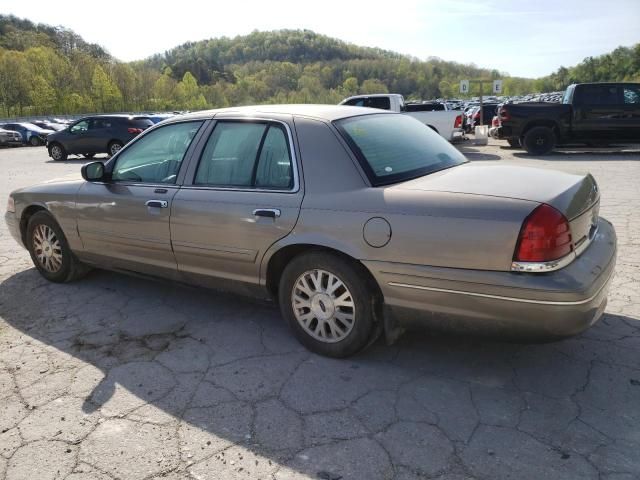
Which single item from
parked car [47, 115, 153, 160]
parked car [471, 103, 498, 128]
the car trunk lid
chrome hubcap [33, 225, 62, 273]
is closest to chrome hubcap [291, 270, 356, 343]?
the car trunk lid

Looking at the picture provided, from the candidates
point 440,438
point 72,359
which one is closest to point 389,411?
point 440,438

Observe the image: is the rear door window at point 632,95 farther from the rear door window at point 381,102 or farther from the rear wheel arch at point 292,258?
the rear wheel arch at point 292,258

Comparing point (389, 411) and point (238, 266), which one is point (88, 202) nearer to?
point (238, 266)

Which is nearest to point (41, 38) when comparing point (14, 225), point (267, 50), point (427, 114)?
point (267, 50)

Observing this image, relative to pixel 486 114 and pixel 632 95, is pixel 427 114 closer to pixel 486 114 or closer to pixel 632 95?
pixel 632 95

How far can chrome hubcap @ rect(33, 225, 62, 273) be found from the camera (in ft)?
15.3

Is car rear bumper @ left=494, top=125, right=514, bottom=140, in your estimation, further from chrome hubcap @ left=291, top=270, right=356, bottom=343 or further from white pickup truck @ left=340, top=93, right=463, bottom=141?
chrome hubcap @ left=291, top=270, right=356, bottom=343

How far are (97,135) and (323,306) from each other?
17598mm

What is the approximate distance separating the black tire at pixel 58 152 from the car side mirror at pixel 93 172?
16507mm

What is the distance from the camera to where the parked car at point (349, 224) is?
8.23 feet

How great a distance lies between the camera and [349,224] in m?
2.87

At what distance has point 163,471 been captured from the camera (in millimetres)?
2270

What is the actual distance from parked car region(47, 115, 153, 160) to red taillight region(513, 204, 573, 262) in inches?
683

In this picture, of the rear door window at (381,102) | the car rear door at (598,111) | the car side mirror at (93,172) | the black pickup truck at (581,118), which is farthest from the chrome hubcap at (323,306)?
the rear door window at (381,102)
